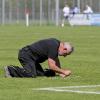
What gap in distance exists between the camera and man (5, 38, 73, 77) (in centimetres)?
1533

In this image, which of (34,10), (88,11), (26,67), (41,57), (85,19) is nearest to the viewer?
(41,57)

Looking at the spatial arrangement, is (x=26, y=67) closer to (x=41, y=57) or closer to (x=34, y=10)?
(x=41, y=57)

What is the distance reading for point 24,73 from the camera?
15.9 m

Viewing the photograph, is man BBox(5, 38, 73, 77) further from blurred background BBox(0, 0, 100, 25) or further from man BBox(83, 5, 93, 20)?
blurred background BBox(0, 0, 100, 25)

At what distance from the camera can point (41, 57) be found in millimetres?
15836

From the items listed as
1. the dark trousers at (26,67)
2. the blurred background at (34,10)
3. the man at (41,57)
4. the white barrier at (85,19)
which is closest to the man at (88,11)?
the white barrier at (85,19)

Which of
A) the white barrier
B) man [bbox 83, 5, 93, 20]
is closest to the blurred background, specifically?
man [bbox 83, 5, 93, 20]

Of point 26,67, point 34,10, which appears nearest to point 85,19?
point 34,10

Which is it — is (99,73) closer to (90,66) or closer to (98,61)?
(90,66)

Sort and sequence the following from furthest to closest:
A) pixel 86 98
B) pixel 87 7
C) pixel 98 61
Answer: pixel 87 7, pixel 98 61, pixel 86 98

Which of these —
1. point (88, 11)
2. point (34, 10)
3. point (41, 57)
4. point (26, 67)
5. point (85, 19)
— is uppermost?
point (41, 57)

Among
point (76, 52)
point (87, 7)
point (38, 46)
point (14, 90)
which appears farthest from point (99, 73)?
point (87, 7)

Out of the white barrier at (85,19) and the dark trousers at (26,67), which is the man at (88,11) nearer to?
the white barrier at (85,19)

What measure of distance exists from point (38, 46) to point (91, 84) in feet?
6.44
